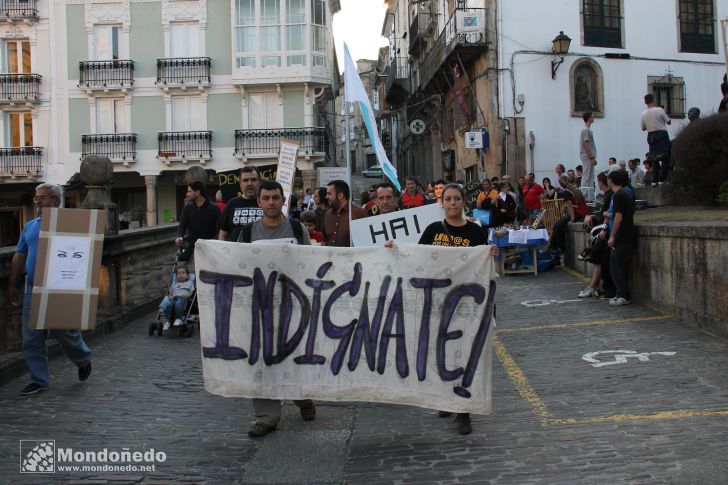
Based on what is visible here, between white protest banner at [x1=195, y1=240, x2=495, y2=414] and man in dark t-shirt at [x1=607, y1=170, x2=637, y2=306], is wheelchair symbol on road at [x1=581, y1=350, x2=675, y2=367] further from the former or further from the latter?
man in dark t-shirt at [x1=607, y1=170, x2=637, y2=306]

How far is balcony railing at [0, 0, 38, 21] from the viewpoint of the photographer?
36.5 meters

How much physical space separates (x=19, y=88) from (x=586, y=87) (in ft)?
86.7

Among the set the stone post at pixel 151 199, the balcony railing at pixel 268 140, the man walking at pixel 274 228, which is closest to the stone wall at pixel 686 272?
the man walking at pixel 274 228

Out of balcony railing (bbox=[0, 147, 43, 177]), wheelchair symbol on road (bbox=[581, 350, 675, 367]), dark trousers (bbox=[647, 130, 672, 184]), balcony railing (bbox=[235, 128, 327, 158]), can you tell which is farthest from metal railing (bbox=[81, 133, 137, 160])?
wheelchair symbol on road (bbox=[581, 350, 675, 367])

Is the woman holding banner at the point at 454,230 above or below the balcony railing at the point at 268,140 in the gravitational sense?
below

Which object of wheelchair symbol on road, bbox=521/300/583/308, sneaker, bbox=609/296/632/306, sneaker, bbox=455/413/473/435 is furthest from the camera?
wheelchair symbol on road, bbox=521/300/583/308

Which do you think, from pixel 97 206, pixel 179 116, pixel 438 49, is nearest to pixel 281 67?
pixel 179 116

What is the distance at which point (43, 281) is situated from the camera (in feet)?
23.0

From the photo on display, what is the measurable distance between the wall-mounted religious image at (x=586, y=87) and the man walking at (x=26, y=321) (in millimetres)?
21102

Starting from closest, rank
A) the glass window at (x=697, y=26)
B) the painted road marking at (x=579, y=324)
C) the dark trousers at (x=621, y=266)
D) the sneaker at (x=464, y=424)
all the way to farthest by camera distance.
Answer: the sneaker at (x=464, y=424) < the painted road marking at (x=579, y=324) < the dark trousers at (x=621, y=266) < the glass window at (x=697, y=26)

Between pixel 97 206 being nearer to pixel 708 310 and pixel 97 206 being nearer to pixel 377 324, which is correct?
pixel 377 324

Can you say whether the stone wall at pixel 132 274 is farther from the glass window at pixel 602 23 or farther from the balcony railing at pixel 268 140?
the balcony railing at pixel 268 140

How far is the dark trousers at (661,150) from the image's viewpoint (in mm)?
15148

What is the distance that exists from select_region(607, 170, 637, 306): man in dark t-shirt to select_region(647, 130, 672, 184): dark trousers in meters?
4.95
